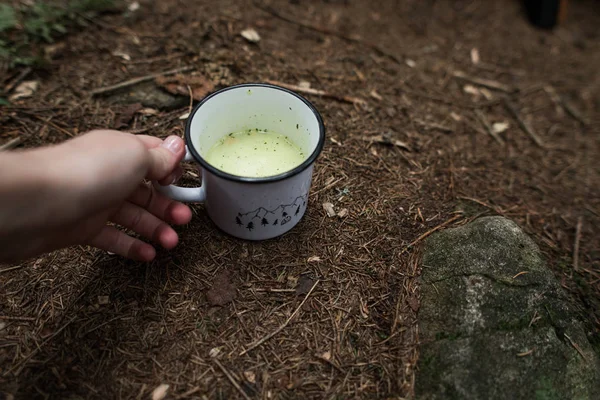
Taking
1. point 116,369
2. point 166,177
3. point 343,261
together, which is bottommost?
point 116,369

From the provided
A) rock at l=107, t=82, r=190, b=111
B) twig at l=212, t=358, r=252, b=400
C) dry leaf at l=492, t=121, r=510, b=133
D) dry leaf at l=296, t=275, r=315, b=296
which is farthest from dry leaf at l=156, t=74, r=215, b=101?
dry leaf at l=492, t=121, r=510, b=133

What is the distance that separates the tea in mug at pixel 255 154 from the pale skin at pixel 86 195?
0.30 metres

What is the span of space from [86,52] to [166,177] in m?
1.82

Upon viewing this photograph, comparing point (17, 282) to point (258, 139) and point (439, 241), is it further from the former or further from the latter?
point (439, 241)

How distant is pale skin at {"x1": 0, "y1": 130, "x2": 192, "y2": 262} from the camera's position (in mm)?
1459

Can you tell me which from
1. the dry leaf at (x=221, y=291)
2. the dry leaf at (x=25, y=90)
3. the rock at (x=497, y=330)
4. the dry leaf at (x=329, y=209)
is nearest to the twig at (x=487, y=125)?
the rock at (x=497, y=330)

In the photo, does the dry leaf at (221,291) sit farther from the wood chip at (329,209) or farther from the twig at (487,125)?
the twig at (487,125)

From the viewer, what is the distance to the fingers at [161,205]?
2070 millimetres

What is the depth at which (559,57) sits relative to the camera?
14.9ft

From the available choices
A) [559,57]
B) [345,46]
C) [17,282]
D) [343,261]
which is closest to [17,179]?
→ [17,282]

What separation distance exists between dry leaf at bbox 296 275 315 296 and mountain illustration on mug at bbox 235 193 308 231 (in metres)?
0.29

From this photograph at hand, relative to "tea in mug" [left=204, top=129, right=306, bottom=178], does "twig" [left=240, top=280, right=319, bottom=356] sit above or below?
below

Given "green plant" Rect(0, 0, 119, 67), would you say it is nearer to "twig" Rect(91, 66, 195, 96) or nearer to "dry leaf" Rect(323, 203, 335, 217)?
"twig" Rect(91, 66, 195, 96)

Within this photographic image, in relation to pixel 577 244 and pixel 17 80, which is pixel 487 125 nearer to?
pixel 577 244
